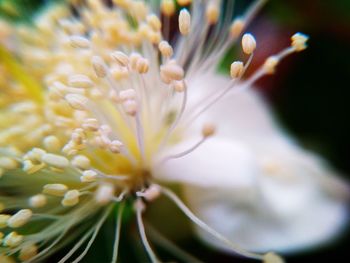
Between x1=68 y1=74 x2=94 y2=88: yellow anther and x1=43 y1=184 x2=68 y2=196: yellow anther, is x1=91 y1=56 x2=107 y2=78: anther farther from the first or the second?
x1=43 y1=184 x2=68 y2=196: yellow anther

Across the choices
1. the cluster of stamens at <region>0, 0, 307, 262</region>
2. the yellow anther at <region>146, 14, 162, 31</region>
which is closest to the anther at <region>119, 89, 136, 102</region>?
the cluster of stamens at <region>0, 0, 307, 262</region>

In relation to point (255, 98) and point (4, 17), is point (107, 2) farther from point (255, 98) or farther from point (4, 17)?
point (255, 98)

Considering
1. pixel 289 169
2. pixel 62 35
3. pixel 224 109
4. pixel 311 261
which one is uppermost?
pixel 62 35

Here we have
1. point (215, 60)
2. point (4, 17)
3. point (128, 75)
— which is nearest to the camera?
point (128, 75)

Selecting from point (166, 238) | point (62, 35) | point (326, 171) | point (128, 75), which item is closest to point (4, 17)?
point (62, 35)

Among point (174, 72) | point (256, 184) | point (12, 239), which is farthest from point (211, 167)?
point (12, 239)

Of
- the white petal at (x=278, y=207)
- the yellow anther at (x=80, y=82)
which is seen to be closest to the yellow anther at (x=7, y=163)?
the yellow anther at (x=80, y=82)
